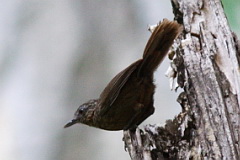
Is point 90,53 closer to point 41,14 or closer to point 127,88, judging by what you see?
point 41,14

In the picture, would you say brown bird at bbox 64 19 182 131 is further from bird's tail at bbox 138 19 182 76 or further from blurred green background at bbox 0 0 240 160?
blurred green background at bbox 0 0 240 160

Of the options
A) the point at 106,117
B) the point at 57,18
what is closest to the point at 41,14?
the point at 57,18

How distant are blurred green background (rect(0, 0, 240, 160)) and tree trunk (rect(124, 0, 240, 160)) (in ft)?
7.76

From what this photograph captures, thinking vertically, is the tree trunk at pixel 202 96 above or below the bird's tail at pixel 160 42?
below

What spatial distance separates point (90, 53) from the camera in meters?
5.43

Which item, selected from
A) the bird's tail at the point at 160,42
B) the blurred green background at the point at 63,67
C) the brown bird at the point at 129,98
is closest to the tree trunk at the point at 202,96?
the bird's tail at the point at 160,42

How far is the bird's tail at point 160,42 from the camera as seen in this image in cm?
273

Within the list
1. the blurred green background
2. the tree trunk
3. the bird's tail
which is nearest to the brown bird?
the bird's tail

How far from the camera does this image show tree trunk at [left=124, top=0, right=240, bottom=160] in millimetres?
2498

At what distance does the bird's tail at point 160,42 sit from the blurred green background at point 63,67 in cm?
224

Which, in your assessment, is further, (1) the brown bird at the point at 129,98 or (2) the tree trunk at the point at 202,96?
(1) the brown bird at the point at 129,98

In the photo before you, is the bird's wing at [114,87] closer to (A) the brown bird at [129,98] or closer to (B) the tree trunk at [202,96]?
(A) the brown bird at [129,98]

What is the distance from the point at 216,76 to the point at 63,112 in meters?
2.91

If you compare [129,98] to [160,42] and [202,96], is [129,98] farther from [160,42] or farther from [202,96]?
[202,96]
